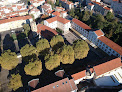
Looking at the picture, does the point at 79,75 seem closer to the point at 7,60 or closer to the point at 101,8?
the point at 7,60

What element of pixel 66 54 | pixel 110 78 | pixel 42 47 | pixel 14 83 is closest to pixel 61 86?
pixel 66 54

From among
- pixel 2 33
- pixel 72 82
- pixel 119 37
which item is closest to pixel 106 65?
pixel 72 82

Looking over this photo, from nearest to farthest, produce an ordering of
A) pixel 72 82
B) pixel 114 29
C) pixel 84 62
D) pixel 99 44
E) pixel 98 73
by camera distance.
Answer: pixel 72 82 → pixel 98 73 → pixel 84 62 → pixel 99 44 → pixel 114 29

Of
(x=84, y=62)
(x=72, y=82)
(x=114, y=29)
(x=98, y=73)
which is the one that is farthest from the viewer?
(x=114, y=29)

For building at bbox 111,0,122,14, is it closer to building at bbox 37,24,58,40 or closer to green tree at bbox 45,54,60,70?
building at bbox 37,24,58,40

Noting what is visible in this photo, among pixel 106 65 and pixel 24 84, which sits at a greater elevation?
pixel 106 65

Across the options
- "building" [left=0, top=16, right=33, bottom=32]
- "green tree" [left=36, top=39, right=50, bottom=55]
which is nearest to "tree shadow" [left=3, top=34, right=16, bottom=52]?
"building" [left=0, top=16, right=33, bottom=32]

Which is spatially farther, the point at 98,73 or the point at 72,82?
the point at 98,73

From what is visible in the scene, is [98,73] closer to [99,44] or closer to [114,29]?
[99,44]
